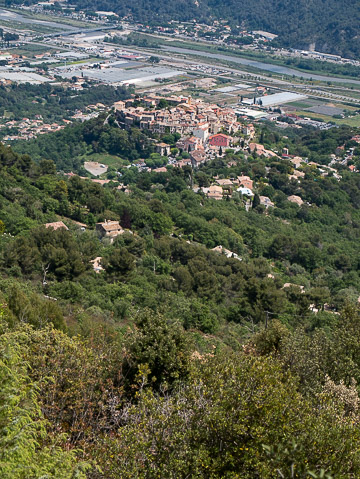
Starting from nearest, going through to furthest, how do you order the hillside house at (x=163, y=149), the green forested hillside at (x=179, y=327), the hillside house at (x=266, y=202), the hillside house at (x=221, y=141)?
1. the green forested hillside at (x=179, y=327)
2. the hillside house at (x=266, y=202)
3. the hillside house at (x=163, y=149)
4. the hillside house at (x=221, y=141)

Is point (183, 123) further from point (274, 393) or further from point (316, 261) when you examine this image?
point (274, 393)

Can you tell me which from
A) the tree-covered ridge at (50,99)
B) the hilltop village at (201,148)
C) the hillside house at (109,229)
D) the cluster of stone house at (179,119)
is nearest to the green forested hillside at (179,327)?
the hillside house at (109,229)

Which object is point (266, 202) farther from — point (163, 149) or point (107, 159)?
point (107, 159)

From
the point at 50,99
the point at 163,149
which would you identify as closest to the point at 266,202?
the point at 163,149

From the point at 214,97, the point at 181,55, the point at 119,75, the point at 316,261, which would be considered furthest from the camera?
the point at 181,55

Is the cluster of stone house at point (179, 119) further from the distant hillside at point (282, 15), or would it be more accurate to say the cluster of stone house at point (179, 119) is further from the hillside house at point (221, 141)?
the distant hillside at point (282, 15)

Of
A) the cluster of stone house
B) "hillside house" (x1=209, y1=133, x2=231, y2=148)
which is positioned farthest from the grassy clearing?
"hillside house" (x1=209, y1=133, x2=231, y2=148)

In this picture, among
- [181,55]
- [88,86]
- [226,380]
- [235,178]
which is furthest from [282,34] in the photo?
[226,380]

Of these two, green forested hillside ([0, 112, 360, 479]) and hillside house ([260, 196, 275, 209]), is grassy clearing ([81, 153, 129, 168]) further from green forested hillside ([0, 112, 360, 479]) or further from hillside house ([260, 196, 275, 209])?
hillside house ([260, 196, 275, 209])

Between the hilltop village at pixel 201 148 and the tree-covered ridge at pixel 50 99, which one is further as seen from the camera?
the tree-covered ridge at pixel 50 99
